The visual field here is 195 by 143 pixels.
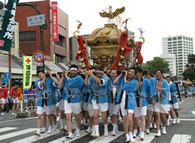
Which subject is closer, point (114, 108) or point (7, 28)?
point (114, 108)

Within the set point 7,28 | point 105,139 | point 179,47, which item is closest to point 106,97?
point 105,139

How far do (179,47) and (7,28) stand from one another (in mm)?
170726

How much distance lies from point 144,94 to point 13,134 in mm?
4271

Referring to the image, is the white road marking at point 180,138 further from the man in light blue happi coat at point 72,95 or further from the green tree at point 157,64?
the green tree at point 157,64

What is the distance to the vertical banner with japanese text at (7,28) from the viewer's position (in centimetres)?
1532

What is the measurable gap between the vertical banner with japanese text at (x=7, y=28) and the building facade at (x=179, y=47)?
167 meters

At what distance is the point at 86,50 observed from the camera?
11.1 metres

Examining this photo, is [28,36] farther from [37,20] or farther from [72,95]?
[72,95]

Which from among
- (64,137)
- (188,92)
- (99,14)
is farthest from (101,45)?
(188,92)

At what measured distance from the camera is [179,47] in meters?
176

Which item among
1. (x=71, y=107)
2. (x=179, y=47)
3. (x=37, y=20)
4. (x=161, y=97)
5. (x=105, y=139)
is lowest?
(x=105, y=139)

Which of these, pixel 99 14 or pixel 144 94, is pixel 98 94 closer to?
pixel 144 94

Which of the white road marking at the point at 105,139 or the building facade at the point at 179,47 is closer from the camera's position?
the white road marking at the point at 105,139

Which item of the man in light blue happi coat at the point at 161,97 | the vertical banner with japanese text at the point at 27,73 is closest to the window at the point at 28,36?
the vertical banner with japanese text at the point at 27,73
